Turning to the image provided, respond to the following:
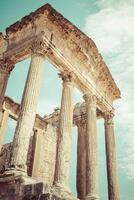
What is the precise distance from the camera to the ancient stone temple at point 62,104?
369 inches

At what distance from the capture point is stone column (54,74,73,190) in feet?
36.8

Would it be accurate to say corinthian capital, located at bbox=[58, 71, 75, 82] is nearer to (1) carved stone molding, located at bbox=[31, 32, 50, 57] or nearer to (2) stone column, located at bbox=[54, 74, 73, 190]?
(2) stone column, located at bbox=[54, 74, 73, 190]

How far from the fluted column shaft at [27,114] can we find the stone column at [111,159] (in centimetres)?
827

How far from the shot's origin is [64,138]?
12234 mm

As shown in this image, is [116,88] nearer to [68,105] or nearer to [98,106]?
[98,106]

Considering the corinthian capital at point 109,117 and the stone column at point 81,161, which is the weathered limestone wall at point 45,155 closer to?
the stone column at point 81,161

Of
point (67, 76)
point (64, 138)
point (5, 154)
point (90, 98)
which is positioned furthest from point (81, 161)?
point (5, 154)

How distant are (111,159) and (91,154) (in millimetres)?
3108

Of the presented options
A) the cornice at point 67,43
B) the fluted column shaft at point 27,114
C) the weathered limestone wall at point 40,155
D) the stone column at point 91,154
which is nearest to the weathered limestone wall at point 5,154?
the weathered limestone wall at point 40,155

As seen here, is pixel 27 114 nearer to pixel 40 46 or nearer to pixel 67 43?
pixel 40 46

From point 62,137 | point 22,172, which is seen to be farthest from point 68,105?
point 22,172

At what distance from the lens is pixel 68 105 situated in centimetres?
1325

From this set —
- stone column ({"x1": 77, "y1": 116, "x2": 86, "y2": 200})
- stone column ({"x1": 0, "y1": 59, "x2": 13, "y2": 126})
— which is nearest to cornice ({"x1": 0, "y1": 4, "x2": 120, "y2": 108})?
stone column ({"x1": 0, "y1": 59, "x2": 13, "y2": 126})

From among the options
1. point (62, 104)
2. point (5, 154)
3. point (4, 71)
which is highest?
point (4, 71)
